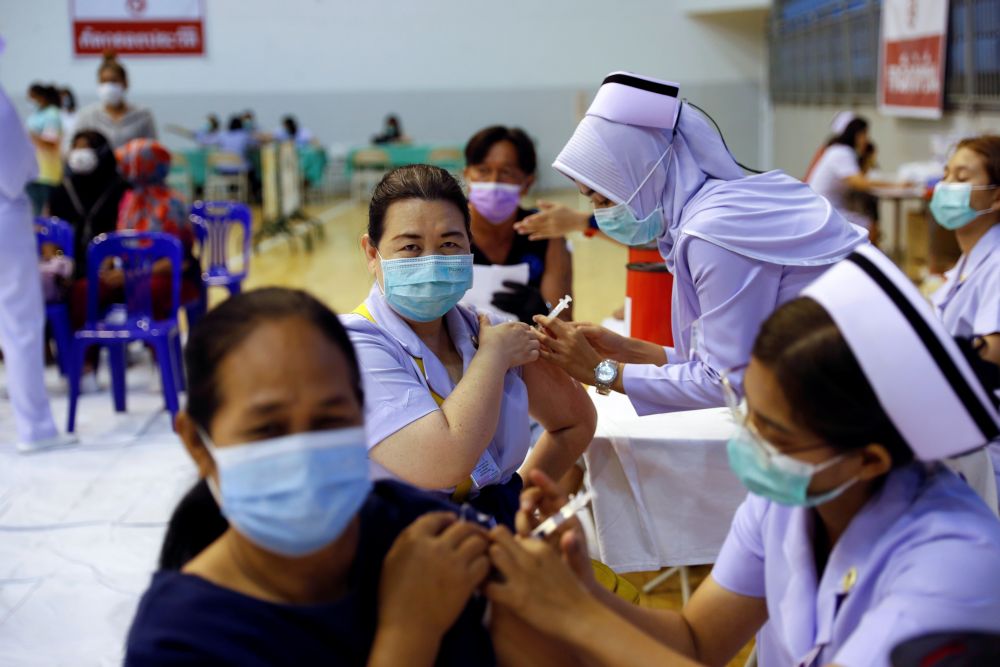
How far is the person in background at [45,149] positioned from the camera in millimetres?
7230

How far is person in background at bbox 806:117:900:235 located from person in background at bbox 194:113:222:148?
899 cm

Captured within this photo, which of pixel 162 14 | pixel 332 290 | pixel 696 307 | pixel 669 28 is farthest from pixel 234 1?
pixel 696 307

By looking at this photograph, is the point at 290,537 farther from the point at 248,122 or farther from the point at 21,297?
the point at 248,122

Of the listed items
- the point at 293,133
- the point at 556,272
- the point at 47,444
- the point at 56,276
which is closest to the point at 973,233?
the point at 556,272

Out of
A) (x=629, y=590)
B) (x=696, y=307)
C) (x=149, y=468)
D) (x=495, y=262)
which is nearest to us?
(x=629, y=590)

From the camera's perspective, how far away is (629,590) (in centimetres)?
Answer: 193

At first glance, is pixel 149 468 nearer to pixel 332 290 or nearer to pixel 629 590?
pixel 629 590

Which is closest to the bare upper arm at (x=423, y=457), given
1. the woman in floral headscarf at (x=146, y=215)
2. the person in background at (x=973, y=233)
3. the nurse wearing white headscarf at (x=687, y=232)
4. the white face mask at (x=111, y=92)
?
the nurse wearing white headscarf at (x=687, y=232)

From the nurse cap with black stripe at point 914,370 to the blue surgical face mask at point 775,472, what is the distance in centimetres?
11

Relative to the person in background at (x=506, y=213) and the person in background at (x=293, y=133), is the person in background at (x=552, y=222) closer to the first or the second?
the person in background at (x=506, y=213)

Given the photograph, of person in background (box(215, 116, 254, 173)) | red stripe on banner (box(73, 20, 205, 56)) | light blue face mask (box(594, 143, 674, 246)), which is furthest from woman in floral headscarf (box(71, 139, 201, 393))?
red stripe on banner (box(73, 20, 205, 56))

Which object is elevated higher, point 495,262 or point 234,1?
point 234,1

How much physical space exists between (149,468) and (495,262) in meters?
1.87

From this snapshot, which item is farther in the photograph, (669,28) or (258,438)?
(669,28)
